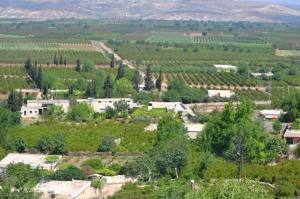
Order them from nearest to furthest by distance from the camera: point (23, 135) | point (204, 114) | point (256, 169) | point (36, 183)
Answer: point (36, 183) → point (256, 169) → point (23, 135) → point (204, 114)

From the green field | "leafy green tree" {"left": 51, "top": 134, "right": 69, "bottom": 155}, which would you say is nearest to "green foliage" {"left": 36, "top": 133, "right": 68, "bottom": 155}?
"leafy green tree" {"left": 51, "top": 134, "right": 69, "bottom": 155}

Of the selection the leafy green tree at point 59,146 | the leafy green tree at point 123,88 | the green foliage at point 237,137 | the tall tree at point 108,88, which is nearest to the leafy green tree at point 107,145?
the leafy green tree at point 59,146

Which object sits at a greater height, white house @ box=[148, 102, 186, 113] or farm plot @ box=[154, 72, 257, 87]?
white house @ box=[148, 102, 186, 113]

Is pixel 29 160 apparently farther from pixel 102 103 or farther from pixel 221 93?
pixel 221 93

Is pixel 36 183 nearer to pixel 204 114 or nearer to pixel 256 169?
pixel 256 169

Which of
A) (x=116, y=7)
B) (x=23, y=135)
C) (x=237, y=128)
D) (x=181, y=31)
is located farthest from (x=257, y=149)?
(x=116, y=7)

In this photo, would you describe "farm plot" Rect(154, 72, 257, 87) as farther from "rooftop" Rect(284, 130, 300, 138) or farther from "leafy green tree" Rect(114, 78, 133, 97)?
"rooftop" Rect(284, 130, 300, 138)

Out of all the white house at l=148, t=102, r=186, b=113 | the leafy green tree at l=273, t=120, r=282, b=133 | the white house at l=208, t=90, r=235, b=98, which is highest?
the leafy green tree at l=273, t=120, r=282, b=133
